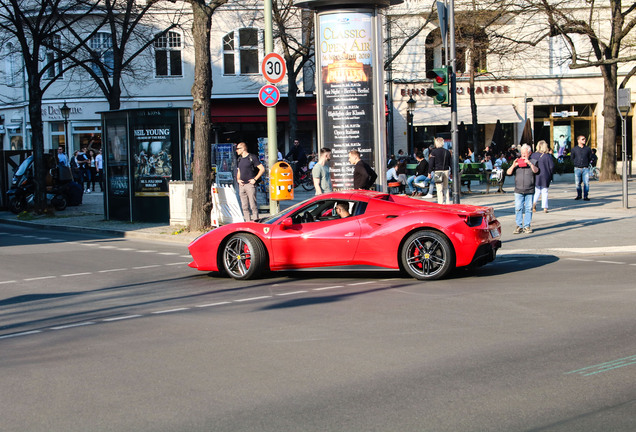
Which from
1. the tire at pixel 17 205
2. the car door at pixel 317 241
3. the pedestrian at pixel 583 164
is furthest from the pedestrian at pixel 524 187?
the tire at pixel 17 205

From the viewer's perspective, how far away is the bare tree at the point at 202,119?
18359mm

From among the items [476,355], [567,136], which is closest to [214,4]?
[476,355]

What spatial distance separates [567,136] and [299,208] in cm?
3702

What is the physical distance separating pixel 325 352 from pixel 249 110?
37709 mm

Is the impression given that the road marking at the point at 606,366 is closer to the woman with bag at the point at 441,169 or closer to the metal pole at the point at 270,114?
the metal pole at the point at 270,114

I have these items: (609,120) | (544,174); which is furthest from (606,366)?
(609,120)

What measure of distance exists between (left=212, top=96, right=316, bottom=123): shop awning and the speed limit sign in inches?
1058

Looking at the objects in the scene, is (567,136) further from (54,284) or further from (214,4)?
(54,284)

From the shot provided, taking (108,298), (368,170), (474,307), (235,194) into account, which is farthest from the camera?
(235,194)

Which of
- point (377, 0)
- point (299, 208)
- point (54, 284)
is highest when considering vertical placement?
point (377, 0)

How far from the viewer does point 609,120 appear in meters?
31.5

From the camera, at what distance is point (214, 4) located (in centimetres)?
1841

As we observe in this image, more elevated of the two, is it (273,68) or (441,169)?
(273,68)

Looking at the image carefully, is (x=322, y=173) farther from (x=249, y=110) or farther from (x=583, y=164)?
(x=249, y=110)
